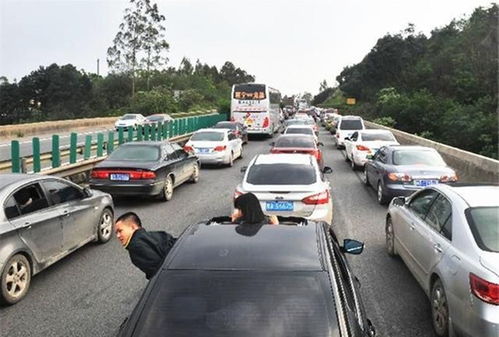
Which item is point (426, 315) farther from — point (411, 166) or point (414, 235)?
point (411, 166)

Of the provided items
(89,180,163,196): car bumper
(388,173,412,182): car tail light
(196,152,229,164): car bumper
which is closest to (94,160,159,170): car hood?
(89,180,163,196): car bumper

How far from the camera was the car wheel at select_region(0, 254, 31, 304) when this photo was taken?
18.8ft

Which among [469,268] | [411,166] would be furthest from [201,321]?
[411,166]

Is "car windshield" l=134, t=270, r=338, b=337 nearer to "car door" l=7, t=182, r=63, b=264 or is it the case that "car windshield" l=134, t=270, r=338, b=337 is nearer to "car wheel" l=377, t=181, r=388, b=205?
"car door" l=7, t=182, r=63, b=264

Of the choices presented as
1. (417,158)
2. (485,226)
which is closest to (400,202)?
(485,226)

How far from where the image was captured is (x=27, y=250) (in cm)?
616

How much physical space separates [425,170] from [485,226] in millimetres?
6123

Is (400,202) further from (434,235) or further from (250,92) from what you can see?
(250,92)

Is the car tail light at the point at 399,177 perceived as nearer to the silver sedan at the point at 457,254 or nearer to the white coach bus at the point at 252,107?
the silver sedan at the point at 457,254

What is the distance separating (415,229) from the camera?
244 inches

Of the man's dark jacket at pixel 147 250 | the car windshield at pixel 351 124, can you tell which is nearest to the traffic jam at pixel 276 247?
the man's dark jacket at pixel 147 250

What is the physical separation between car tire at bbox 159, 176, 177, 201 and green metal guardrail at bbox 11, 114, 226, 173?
9.64 ft

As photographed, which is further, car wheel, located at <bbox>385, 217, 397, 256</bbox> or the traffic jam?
car wheel, located at <bbox>385, 217, 397, 256</bbox>

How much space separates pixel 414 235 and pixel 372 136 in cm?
1212
